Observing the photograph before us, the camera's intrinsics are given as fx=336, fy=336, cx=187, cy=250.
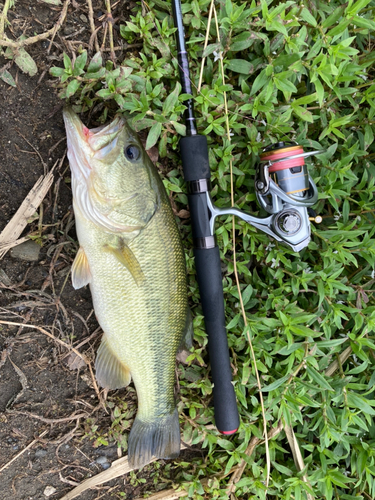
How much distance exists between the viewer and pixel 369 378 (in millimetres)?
2373

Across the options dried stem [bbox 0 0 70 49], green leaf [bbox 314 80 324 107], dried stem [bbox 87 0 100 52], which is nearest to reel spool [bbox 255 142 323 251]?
green leaf [bbox 314 80 324 107]

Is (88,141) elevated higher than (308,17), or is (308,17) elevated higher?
(308,17)

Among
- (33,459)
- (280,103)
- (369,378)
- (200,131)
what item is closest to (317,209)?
(280,103)

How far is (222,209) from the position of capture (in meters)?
2.06

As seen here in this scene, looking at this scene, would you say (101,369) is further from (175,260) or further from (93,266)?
(175,260)

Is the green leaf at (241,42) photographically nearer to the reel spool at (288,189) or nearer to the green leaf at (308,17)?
the green leaf at (308,17)

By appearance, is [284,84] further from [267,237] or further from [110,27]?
[110,27]

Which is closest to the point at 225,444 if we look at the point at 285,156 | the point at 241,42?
the point at 285,156

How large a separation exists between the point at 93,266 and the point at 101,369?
2.30 feet

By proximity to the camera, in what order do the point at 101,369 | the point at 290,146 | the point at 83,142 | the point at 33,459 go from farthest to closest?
the point at 33,459
the point at 101,369
the point at 290,146
the point at 83,142

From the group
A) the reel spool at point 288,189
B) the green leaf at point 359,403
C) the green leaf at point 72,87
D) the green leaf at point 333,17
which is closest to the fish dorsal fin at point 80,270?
the green leaf at point 72,87

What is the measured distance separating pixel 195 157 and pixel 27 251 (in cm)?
125

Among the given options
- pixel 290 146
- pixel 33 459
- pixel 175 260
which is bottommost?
pixel 33 459

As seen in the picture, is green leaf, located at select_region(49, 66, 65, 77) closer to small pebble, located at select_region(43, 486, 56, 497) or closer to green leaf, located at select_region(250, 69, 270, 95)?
green leaf, located at select_region(250, 69, 270, 95)
